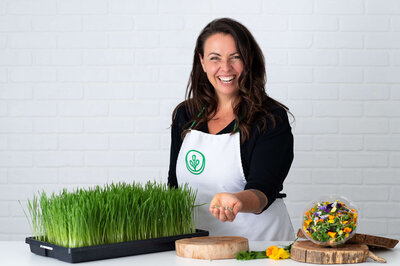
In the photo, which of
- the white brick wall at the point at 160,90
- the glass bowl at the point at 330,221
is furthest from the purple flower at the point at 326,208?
the white brick wall at the point at 160,90

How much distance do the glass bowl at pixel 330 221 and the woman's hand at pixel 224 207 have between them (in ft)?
0.75

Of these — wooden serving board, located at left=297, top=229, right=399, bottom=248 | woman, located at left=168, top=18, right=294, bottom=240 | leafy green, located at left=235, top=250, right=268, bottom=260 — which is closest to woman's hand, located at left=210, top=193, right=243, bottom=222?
leafy green, located at left=235, top=250, right=268, bottom=260

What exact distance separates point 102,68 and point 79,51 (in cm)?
19

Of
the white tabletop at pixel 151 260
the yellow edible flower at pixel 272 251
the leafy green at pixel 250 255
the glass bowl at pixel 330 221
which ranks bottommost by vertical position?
the white tabletop at pixel 151 260

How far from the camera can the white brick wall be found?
12.0ft

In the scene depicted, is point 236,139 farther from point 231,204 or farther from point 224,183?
point 231,204

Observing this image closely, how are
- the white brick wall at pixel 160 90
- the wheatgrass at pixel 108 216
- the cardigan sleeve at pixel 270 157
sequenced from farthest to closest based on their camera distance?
the white brick wall at pixel 160 90 < the cardigan sleeve at pixel 270 157 < the wheatgrass at pixel 108 216

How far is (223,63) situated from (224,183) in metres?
0.53

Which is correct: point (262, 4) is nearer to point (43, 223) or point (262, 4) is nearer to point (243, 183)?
point (243, 183)

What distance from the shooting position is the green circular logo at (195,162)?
2596 mm

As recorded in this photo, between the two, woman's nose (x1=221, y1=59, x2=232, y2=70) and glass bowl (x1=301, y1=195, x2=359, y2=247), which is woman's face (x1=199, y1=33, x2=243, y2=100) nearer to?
woman's nose (x1=221, y1=59, x2=232, y2=70)

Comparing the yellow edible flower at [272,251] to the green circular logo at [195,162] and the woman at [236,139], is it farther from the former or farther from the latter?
the green circular logo at [195,162]

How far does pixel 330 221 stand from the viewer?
168cm

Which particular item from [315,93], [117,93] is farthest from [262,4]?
[117,93]
